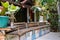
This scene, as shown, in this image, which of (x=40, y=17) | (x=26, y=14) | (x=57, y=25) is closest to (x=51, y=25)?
(x=57, y=25)

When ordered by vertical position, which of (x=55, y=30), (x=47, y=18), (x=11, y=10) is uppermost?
(x=11, y=10)

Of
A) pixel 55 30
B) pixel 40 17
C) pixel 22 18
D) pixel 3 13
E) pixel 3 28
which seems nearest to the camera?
pixel 3 28

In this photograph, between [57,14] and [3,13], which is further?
[57,14]

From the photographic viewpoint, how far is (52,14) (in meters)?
14.4

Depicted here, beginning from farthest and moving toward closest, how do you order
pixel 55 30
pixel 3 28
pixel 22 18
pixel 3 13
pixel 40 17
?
pixel 55 30, pixel 40 17, pixel 22 18, pixel 3 13, pixel 3 28

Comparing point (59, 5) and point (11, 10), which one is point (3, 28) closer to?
point (11, 10)

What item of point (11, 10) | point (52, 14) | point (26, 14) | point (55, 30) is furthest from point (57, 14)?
point (11, 10)

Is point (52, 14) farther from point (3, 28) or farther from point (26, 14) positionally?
point (3, 28)

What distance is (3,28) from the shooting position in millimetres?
3488

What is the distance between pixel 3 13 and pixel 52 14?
35.6ft

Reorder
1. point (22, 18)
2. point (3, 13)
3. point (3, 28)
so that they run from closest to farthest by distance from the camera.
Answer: point (3, 28) < point (3, 13) < point (22, 18)

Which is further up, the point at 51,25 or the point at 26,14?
the point at 26,14

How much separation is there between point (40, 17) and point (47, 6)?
6.22ft

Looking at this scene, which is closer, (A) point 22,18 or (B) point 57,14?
(A) point 22,18
